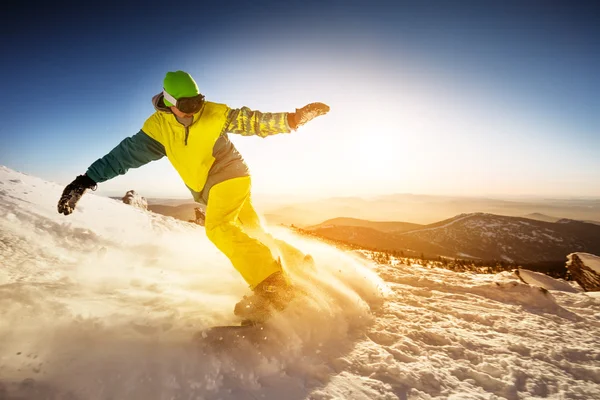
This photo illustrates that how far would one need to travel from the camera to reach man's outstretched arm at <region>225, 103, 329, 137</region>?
2.87m

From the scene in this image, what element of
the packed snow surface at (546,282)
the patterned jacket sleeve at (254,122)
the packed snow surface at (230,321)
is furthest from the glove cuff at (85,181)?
the packed snow surface at (546,282)

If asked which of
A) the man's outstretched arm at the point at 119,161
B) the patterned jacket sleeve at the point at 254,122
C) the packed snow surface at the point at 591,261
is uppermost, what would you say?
the patterned jacket sleeve at the point at 254,122

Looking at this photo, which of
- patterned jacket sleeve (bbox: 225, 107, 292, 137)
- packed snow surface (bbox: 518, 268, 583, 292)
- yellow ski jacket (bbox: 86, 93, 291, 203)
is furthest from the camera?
packed snow surface (bbox: 518, 268, 583, 292)

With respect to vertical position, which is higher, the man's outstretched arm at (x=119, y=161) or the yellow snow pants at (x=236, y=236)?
the man's outstretched arm at (x=119, y=161)

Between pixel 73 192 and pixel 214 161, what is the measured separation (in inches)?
61.8

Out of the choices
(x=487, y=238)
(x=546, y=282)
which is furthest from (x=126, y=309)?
(x=487, y=238)

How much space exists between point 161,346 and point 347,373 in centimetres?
131

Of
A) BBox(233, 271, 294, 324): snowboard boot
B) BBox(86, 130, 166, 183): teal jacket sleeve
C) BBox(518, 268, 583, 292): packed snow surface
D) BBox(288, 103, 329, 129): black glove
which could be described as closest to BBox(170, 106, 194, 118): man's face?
BBox(86, 130, 166, 183): teal jacket sleeve

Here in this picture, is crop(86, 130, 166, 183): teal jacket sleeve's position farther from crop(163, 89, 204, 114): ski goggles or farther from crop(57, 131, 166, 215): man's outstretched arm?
crop(163, 89, 204, 114): ski goggles

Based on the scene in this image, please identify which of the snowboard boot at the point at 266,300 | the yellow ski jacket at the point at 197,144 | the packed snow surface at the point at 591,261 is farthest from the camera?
the packed snow surface at the point at 591,261

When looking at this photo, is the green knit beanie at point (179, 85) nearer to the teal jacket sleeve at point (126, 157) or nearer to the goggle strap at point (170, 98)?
the goggle strap at point (170, 98)

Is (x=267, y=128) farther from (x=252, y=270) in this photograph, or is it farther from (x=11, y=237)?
(x=11, y=237)

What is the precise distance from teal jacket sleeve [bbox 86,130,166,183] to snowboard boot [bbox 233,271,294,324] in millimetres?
1879

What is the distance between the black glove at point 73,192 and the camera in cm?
290
